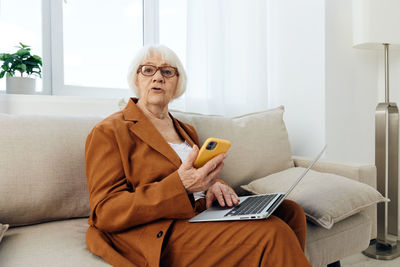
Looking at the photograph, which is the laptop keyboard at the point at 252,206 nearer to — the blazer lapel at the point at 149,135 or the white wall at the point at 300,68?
the blazer lapel at the point at 149,135

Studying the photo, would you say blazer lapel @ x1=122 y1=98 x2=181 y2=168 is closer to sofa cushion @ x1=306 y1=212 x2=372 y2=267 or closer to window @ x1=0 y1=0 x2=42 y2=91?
sofa cushion @ x1=306 y1=212 x2=372 y2=267

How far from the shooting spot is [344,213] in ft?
4.11

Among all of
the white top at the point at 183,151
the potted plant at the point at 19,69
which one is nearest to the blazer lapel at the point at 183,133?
the white top at the point at 183,151

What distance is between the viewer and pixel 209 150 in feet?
2.89

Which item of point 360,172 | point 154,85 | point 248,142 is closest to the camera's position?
point 154,85

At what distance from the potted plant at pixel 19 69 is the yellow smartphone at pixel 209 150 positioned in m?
1.26

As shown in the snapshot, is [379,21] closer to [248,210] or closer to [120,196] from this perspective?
[248,210]

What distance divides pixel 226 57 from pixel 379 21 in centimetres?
92

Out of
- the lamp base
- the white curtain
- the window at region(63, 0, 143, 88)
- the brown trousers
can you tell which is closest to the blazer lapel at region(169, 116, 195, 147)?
the brown trousers

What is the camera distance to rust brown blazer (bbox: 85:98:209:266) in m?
0.90

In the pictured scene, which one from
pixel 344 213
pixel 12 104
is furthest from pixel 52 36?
pixel 344 213

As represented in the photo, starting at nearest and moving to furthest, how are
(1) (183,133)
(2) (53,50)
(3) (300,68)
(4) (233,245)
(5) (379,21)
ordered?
(4) (233,245) < (1) (183,133) < (5) (379,21) < (2) (53,50) < (3) (300,68)

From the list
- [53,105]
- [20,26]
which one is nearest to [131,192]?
[53,105]

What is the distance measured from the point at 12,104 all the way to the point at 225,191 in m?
1.23
